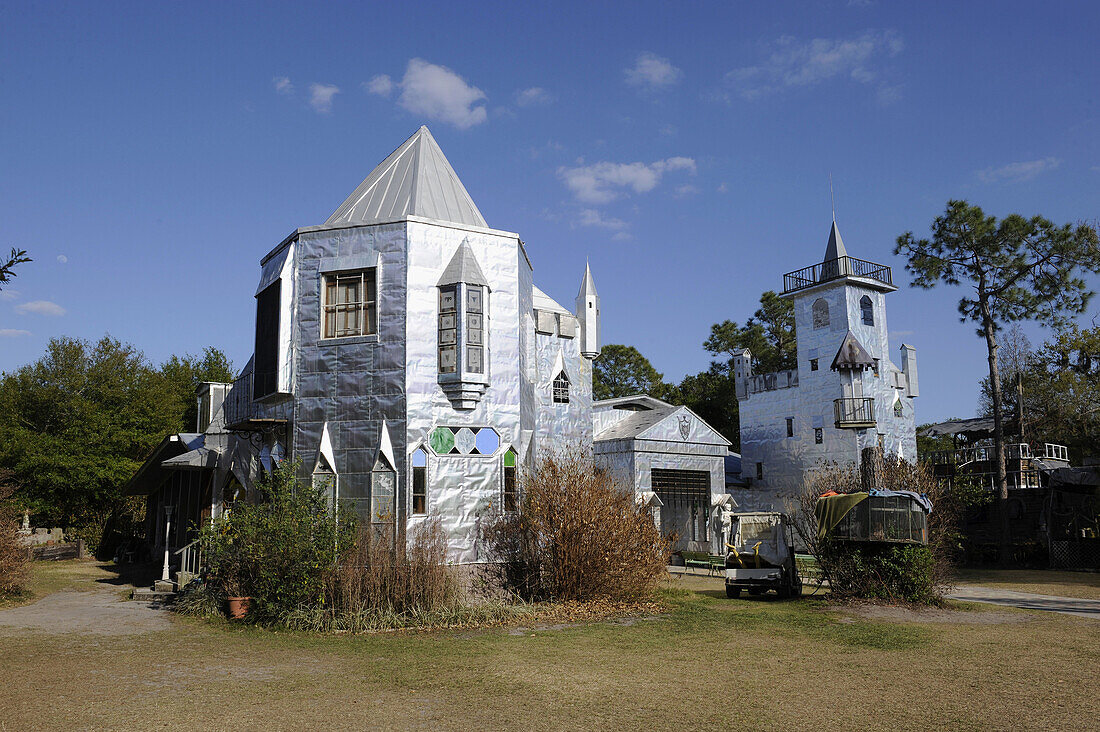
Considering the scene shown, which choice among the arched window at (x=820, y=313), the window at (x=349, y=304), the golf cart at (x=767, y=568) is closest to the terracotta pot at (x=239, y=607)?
the window at (x=349, y=304)

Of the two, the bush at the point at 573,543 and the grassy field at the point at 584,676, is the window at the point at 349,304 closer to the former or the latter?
the bush at the point at 573,543

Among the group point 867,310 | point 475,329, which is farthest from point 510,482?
point 867,310

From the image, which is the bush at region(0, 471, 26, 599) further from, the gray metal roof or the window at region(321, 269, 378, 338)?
the gray metal roof

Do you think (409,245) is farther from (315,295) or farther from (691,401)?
(691,401)

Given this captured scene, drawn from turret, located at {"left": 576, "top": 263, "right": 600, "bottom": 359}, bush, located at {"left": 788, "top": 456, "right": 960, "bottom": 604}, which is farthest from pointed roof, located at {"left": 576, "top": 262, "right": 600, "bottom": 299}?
bush, located at {"left": 788, "top": 456, "right": 960, "bottom": 604}

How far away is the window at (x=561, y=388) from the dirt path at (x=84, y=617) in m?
12.5

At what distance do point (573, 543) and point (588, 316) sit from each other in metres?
11.8

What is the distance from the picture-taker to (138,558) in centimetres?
3253

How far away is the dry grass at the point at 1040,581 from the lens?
21.2m

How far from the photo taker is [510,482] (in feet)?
60.5

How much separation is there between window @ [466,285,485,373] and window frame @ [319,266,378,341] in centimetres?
213

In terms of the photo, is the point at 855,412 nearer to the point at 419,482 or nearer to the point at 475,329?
the point at 475,329

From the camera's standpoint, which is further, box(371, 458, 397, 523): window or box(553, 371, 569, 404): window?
box(553, 371, 569, 404): window

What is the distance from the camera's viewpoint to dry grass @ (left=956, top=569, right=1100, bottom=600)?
69.6 ft
